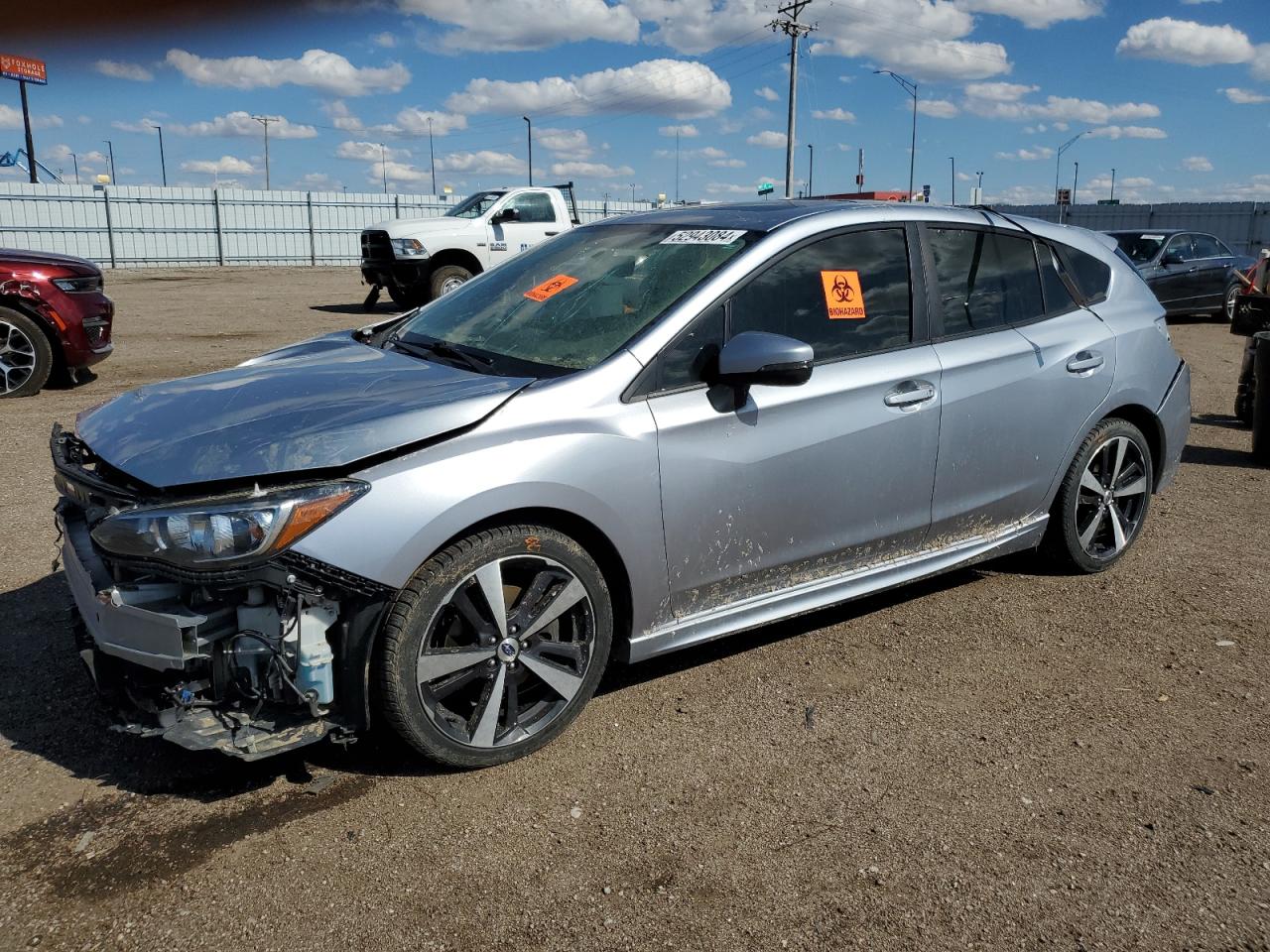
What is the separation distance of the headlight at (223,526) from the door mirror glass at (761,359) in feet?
4.35

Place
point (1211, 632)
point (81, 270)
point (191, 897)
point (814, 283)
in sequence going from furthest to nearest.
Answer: point (81, 270), point (1211, 632), point (814, 283), point (191, 897)

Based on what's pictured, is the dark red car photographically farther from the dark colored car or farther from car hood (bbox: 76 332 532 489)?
the dark colored car

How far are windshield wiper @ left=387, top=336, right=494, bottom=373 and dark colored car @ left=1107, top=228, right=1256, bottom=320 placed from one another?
16298 millimetres

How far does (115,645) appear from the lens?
9.62 feet

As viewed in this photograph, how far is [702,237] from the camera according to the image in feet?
13.2

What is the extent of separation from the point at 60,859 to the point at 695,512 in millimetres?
2063

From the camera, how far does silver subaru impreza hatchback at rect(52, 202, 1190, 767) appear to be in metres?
2.87

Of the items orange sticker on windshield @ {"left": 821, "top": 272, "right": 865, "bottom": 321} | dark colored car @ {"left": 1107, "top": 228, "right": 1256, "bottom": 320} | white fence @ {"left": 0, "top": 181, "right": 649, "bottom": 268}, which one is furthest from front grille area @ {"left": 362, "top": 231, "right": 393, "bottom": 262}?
white fence @ {"left": 0, "top": 181, "right": 649, "bottom": 268}

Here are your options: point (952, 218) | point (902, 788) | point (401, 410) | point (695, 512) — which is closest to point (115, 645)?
point (401, 410)

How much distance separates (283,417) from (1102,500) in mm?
3784

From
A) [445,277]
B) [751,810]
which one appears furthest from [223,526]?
[445,277]

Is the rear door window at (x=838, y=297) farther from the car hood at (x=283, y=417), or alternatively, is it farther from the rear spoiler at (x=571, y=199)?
the rear spoiler at (x=571, y=199)

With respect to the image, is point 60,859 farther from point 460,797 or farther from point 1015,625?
point 1015,625

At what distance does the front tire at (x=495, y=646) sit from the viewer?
9.86ft
